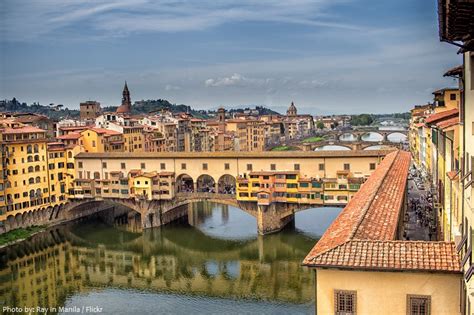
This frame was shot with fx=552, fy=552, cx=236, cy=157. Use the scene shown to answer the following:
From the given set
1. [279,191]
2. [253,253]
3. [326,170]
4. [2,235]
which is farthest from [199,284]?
[2,235]

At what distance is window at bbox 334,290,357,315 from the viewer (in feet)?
32.2

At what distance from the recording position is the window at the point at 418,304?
375 inches

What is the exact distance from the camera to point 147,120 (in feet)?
210

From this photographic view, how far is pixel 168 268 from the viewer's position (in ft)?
95.6

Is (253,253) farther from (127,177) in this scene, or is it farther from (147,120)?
(147,120)

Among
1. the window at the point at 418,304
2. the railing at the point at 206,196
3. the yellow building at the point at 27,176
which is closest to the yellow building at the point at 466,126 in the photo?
the window at the point at 418,304

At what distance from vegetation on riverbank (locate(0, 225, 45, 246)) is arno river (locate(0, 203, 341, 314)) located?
645 mm

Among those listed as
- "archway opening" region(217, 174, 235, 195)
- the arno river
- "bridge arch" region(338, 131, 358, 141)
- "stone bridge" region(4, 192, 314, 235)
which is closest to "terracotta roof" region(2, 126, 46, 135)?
"stone bridge" region(4, 192, 314, 235)

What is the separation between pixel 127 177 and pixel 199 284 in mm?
15085

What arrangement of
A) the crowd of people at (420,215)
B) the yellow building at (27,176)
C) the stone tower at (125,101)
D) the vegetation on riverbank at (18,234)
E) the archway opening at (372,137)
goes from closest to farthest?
1. the crowd of people at (420,215)
2. the vegetation on riverbank at (18,234)
3. the yellow building at (27,176)
4. the stone tower at (125,101)
5. the archway opening at (372,137)

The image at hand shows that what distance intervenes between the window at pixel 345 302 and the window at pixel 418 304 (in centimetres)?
93

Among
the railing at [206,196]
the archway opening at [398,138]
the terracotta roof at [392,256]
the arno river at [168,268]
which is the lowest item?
the arno river at [168,268]

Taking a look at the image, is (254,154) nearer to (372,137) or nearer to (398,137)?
(398,137)

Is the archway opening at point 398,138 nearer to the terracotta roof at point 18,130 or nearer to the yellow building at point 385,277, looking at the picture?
Answer: the terracotta roof at point 18,130
